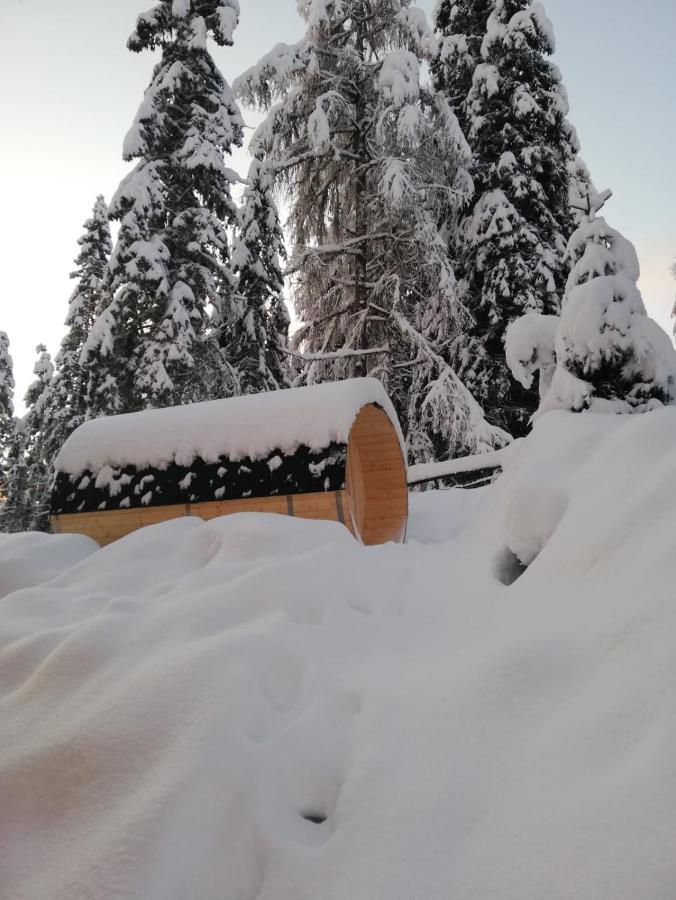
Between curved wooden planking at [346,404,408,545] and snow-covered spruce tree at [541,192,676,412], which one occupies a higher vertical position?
snow-covered spruce tree at [541,192,676,412]

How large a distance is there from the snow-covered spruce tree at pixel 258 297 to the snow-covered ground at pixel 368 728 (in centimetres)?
1066

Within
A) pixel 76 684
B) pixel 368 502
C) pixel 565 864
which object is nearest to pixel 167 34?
pixel 368 502

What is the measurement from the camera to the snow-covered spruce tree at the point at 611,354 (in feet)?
14.2

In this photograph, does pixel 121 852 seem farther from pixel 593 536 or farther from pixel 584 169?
pixel 584 169

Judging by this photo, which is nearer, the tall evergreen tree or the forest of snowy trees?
the forest of snowy trees

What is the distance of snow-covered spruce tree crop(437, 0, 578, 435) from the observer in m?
14.1

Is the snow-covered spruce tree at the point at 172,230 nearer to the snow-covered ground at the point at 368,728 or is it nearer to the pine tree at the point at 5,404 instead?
the snow-covered ground at the point at 368,728

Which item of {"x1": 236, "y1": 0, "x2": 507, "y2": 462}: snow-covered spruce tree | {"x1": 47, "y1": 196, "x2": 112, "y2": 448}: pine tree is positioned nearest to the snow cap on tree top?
{"x1": 236, "y1": 0, "x2": 507, "y2": 462}: snow-covered spruce tree

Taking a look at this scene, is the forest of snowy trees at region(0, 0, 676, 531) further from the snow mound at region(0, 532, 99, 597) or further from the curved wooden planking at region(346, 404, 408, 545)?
the snow mound at region(0, 532, 99, 597)

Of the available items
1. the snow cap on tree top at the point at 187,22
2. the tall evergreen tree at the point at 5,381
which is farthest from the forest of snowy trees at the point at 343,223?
the tall evergreen tree at the point at 5,381

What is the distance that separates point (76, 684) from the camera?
1992mm

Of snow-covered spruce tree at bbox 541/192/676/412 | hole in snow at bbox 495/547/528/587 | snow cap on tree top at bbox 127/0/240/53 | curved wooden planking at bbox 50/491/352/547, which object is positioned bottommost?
hole in snow at bbox 495/547/528/587

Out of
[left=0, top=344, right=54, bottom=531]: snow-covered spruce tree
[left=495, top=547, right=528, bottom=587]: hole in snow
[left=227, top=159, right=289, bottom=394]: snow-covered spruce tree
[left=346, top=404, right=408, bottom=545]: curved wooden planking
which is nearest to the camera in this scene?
[left=495, top=547, right=528, bottom=587]: hole in snow

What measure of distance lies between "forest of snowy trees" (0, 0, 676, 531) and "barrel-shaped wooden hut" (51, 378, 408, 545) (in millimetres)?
6185
